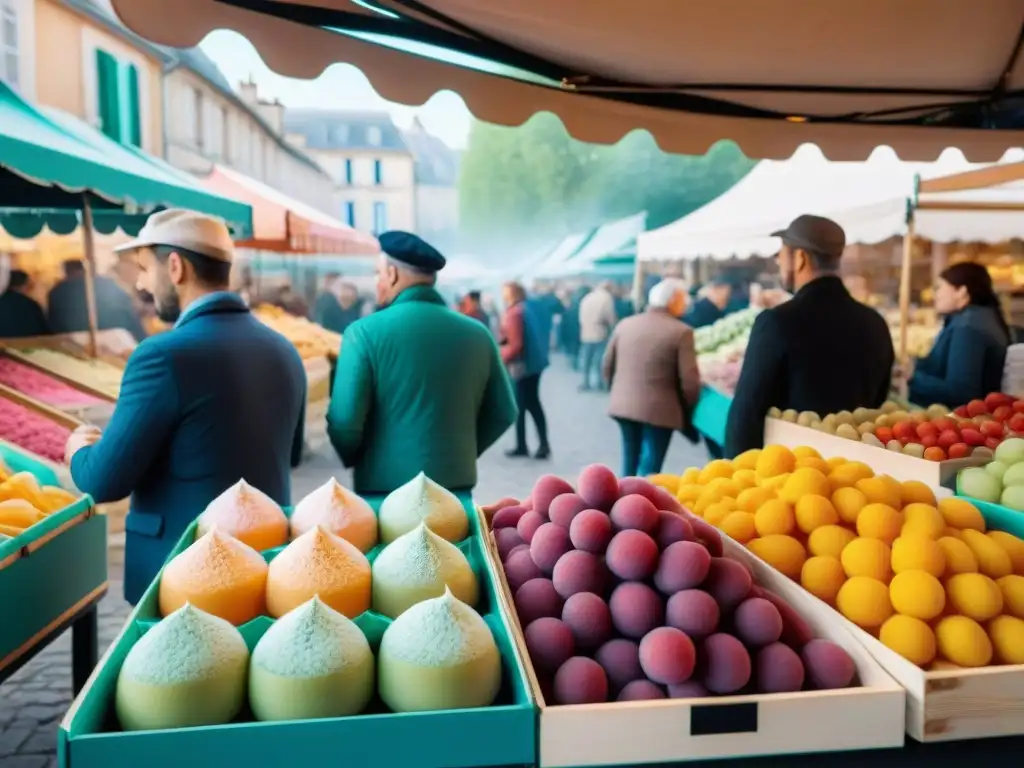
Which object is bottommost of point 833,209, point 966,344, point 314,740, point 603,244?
point 314,740

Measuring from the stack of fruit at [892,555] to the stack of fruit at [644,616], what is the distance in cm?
15

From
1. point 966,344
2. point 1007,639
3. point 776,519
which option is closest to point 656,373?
point 966,344

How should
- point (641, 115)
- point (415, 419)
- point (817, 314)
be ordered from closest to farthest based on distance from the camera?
point (415, 419), point (817, 314), point (641, 115)

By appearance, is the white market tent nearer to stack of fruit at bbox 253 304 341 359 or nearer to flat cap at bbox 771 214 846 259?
stack of fruit at bbox 253 304 341 359

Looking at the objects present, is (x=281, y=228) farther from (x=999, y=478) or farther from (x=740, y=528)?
(x=740, y=528)

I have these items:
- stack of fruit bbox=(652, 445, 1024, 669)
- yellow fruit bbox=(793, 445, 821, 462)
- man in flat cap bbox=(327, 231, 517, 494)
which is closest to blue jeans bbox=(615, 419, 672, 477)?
man in flat cap bbox=(327, 231, 517, 494)

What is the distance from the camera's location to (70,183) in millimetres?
4621

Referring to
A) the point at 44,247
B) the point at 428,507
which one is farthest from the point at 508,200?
the point at 428,507

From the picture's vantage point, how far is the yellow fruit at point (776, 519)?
6.37ft

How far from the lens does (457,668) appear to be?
1.30 metres

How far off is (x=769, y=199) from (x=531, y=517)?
26.7 feet

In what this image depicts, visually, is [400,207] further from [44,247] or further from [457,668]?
[457,668]

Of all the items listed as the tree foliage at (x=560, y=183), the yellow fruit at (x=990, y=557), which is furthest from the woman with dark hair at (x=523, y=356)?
the tree foliage at (x=560, y=183)

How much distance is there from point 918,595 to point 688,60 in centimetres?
232
